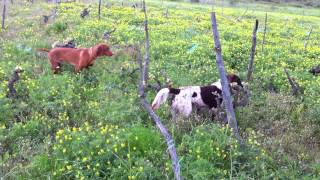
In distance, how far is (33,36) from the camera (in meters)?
13.0

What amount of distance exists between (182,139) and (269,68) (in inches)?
219

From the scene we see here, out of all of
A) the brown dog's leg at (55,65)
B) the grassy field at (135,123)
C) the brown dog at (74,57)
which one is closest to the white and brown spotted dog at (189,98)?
the grassy field at (135,123)

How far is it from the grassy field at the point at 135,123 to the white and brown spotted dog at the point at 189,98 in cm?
24

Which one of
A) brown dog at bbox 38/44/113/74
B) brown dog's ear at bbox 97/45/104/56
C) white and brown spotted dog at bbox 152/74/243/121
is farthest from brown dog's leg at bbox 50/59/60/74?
white and brown spotted dog at bbox 152/74/243/121

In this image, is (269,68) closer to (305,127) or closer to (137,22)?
(305,127)

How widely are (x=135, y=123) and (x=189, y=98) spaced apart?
114 centimetres

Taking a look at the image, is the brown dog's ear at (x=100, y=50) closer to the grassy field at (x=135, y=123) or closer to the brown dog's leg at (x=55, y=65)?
the grassy field at (x=135, y=123)

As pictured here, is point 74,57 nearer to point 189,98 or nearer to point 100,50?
point 100,50

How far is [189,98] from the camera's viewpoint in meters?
7.62

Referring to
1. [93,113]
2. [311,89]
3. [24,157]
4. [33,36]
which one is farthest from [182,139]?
[33,36]

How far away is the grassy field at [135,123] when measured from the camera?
595 centimetres

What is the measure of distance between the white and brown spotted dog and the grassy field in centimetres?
24

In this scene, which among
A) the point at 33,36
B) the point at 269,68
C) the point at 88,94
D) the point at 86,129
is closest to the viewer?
the point at 86,129

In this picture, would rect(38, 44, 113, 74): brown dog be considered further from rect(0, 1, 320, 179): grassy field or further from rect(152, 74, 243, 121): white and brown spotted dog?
rect(152, 74, 243, 121): white and brown spotted dog
